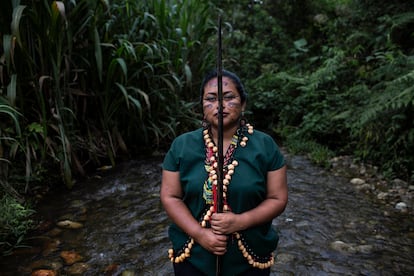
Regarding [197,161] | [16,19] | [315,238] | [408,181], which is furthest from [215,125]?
[408,181]

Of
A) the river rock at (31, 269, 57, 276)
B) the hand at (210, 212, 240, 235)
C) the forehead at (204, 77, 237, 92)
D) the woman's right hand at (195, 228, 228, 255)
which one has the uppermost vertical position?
the forehead at (204, 77, 237, 92)

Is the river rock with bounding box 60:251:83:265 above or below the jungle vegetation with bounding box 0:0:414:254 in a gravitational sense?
below

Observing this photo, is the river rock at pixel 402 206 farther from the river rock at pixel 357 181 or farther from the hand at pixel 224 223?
the hand at pixel 224 223

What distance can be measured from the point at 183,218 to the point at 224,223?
0.14 meters

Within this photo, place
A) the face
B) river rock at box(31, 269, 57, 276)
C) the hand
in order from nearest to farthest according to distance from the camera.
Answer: the hand < the face < river rock at box(31, 269, 57, 276)

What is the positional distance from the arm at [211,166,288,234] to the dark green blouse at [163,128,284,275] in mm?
21

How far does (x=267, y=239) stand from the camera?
1159mm

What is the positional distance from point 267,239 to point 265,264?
81mm

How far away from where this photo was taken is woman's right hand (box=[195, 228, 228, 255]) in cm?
104

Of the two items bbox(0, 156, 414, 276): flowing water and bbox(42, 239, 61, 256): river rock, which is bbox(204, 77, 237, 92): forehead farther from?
bbox(42, 239, 61, 256): river rock

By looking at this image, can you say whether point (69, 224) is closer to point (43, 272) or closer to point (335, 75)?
point (43, 272)

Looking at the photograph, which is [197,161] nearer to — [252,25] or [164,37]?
[164,37]

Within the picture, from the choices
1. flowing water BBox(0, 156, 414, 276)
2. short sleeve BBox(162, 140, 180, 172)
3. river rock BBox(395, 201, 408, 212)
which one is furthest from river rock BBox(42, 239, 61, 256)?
river rock BBox(395, 201, 408, 212)

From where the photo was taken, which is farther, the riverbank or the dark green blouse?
the riverbank
